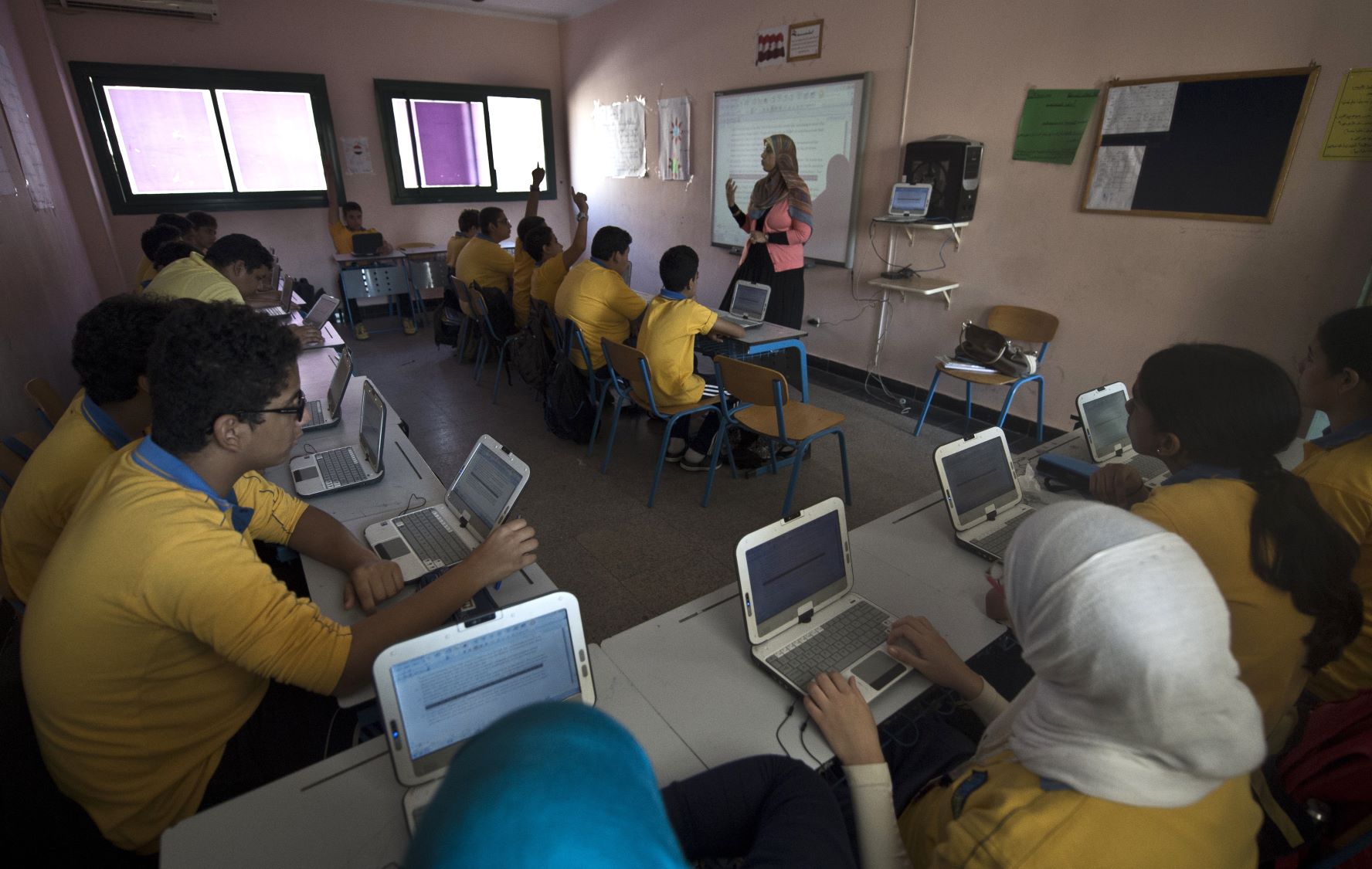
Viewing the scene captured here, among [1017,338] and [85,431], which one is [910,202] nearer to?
[1017,338]

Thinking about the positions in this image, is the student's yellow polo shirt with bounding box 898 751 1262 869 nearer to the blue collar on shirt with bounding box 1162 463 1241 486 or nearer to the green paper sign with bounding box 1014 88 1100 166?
the blue collar on shirt with bounding box 1162 463 1241 486

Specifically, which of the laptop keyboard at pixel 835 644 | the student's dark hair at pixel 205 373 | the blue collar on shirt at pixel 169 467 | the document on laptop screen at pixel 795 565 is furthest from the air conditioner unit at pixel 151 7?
the laptop keyboard at pixel 835 644

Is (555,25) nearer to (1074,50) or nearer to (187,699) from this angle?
(1074,50)

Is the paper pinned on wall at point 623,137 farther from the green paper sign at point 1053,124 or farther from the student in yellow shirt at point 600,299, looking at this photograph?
the green paper sign at point 1053,124

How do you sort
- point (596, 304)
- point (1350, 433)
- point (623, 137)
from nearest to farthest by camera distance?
point (1350, 433), point (596, 304), point (623, 137)

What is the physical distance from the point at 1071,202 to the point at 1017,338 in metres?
0.76

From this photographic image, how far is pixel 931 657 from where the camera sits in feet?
3.80

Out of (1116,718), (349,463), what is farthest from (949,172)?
(1116,718)

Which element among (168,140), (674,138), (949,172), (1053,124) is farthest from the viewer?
(674,138)

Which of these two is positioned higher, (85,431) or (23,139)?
(23,139)

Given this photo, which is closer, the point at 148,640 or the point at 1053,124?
the point at 148,640

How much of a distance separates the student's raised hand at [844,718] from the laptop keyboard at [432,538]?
843 millimetres

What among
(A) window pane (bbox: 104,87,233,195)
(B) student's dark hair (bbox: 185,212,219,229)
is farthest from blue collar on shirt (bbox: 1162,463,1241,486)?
(A) window pane (bbox: 104,87,233,195)

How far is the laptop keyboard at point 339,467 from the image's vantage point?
1.81 metres
